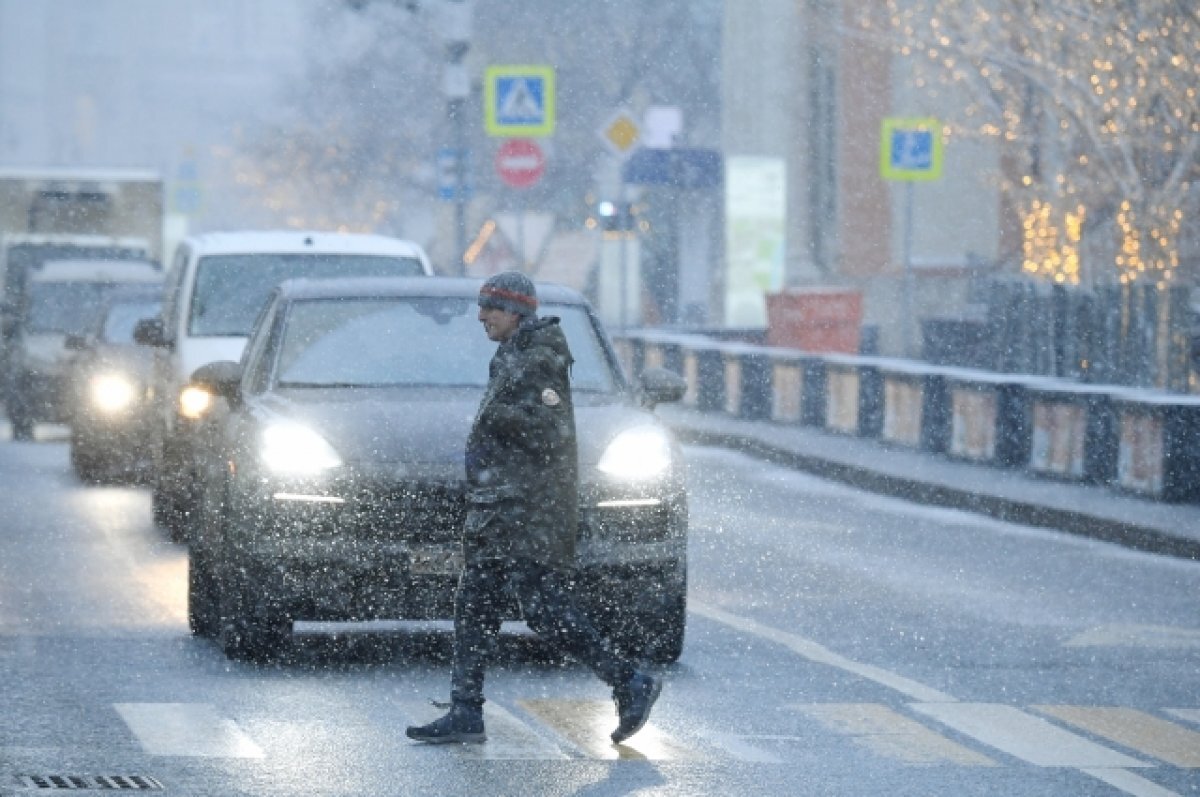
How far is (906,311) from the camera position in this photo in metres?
30.5

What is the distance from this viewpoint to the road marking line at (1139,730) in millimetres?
9477

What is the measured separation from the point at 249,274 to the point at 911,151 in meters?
12.5

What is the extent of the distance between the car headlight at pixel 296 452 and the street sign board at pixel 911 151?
60.7ft

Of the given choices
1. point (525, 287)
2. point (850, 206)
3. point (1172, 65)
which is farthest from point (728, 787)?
point (850, 206)

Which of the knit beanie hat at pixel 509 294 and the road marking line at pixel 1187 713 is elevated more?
the knit beanie hat at pixel 509 294

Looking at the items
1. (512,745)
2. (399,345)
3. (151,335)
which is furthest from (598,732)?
(151,335)

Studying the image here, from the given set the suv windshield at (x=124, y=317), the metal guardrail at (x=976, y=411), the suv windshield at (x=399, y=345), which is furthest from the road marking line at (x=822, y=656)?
the suv windshield at (x=124, y=317)

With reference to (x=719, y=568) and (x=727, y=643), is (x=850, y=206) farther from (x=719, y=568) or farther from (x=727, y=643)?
(x=727, y=643)

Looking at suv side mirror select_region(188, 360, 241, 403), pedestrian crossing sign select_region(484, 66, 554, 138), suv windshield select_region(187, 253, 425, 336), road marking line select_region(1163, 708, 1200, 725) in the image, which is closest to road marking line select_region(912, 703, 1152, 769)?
road marking line select_region(1163, 708, 1200, 725)

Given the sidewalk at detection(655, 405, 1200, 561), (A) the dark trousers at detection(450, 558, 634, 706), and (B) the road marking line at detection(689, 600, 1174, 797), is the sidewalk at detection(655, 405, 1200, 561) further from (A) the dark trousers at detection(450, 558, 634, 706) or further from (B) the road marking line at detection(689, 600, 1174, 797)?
(A) the dark trousers at detection(450, 558, 634, 706)

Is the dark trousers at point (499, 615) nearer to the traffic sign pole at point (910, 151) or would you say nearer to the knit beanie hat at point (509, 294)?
the knit beanie hat at point (509, 294)

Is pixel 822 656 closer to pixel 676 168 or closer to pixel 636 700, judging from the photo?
pixel 636 700

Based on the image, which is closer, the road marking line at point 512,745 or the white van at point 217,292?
the road marking line at point 512,745

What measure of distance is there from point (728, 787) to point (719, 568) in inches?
281
